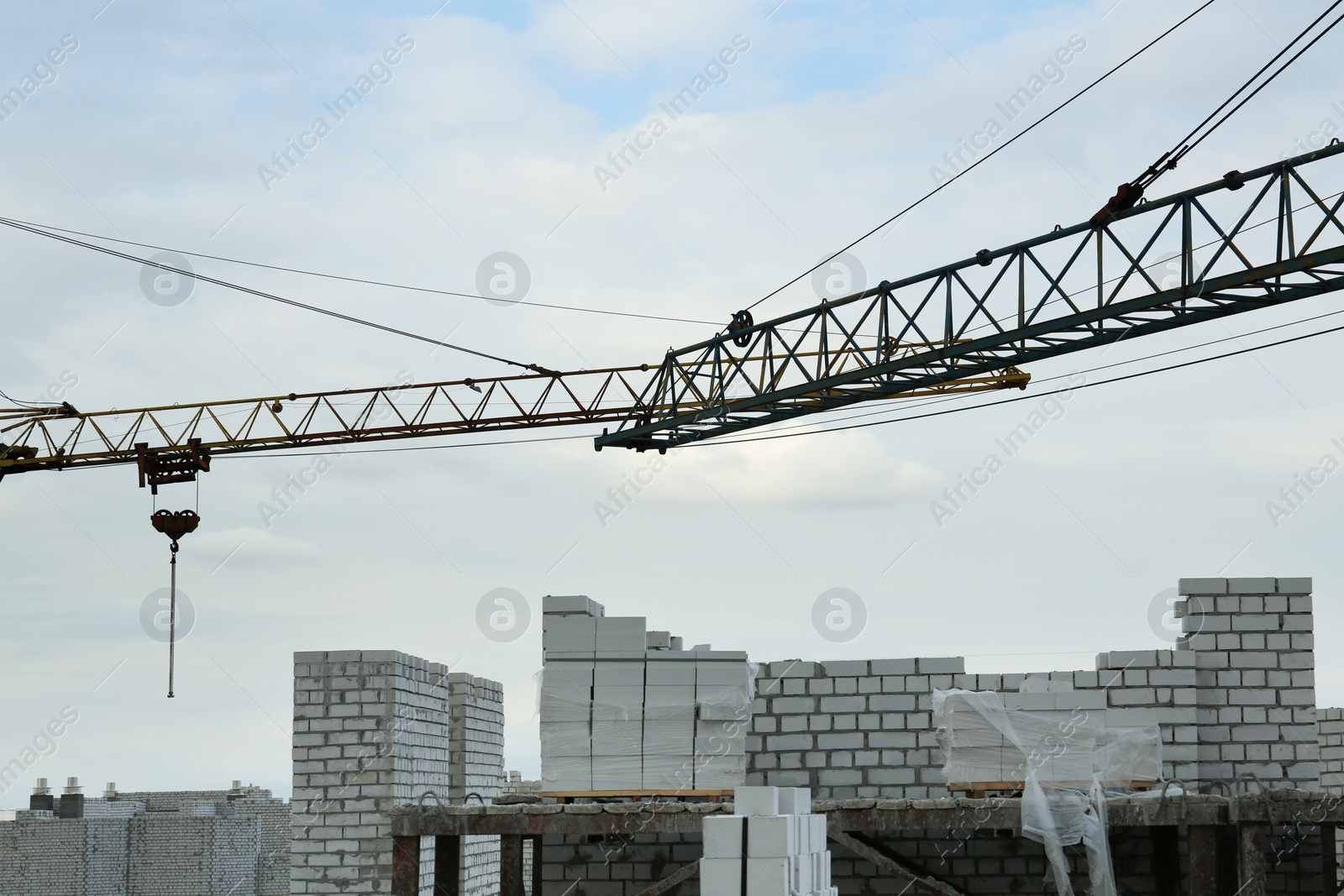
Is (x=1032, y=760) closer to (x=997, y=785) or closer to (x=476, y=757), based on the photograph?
(x=997, y=785)

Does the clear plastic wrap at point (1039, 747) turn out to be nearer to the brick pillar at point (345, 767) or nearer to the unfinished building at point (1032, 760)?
the unfinished building at point (1032, 760)

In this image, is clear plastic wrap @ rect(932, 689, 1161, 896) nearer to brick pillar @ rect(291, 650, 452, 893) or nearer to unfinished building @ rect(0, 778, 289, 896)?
brick pillar @ rect(291, 650, 452, 893)

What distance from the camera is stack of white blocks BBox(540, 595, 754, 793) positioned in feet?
41.1

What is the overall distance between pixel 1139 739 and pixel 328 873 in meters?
7.40

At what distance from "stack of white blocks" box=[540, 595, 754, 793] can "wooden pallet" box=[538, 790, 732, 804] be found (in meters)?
0.03

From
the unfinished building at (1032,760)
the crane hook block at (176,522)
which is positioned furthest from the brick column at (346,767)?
the crane hook block at (176,522)

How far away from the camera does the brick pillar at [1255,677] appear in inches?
514

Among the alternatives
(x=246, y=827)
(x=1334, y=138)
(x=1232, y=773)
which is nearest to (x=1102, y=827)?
(x=1232, y=773)

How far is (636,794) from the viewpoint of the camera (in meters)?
12.6

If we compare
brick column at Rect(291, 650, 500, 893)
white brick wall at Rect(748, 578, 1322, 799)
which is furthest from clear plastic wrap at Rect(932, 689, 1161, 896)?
brick column at Rect(291, 650, 500, 893)

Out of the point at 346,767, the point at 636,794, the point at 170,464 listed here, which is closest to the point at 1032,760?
the point at 636,794

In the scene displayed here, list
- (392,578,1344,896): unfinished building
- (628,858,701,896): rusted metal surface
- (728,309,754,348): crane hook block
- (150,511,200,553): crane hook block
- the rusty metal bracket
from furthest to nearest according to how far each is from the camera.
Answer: the rusty metal bracket, (150,511,200,553): crane hook block, (728,309,754,348): crane hook block, (392,578,1344,896): unfinished building, (628,858,701,896): rusted metal surface

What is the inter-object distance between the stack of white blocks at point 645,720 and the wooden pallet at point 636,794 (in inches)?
1.4

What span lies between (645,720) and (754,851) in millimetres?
2861
